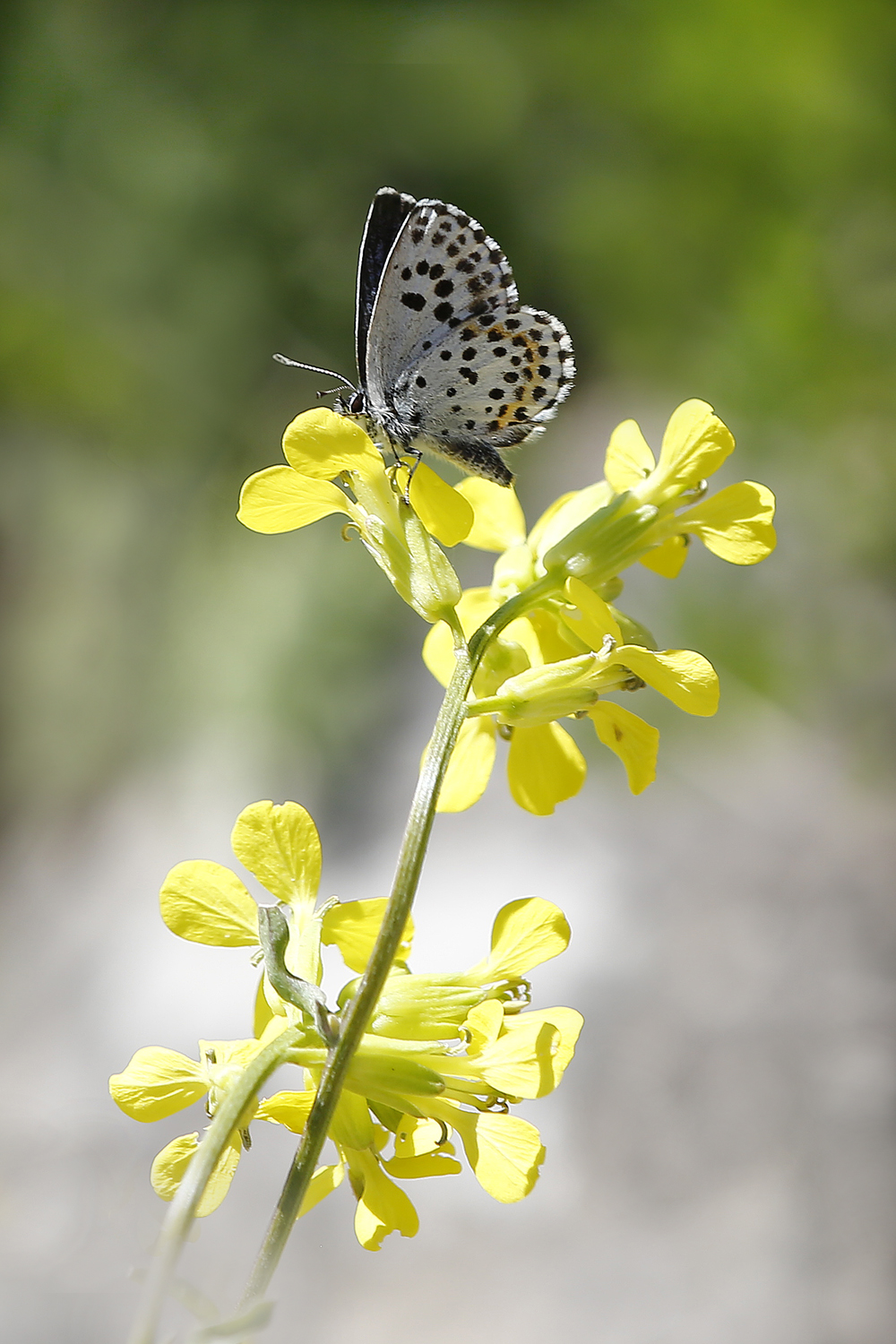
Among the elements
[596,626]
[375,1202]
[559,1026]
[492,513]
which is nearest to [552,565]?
[596,626]

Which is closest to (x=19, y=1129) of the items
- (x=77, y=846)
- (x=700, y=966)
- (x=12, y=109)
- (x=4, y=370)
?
(x=77, y=846)

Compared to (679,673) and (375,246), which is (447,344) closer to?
(375,246)

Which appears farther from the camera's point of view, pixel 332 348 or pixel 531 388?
pixel 332 348

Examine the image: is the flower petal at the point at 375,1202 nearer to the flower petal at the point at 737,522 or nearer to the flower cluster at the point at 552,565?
the flower cluster at the point at 552,565

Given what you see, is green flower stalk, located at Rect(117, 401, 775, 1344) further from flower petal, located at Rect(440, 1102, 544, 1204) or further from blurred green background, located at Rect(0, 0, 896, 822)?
blurred green background, located at Rect(0, 0, 896, 822)

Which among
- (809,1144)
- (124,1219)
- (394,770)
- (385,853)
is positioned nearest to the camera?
(124,1219)

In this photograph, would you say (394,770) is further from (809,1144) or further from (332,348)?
(332,348)
